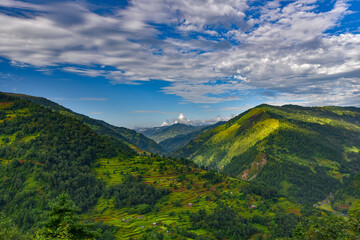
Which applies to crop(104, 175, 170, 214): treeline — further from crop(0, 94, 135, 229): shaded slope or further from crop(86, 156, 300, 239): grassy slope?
crop(0, 94, 135, 229): shaded slope

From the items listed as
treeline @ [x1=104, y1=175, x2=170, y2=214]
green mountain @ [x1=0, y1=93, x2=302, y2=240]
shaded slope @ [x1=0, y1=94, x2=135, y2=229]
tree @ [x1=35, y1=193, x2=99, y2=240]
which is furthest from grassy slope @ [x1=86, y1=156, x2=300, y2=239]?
tree @ [x1=35, y1=193, x2=99, y2=240]

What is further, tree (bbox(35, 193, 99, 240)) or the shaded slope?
the shaded slope

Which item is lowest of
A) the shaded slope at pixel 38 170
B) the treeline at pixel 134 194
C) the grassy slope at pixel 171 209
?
the grassy slope at pixel 171 209

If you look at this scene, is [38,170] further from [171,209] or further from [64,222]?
[64,222]

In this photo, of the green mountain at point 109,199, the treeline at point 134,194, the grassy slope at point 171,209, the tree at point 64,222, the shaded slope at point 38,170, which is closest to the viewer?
the tree at point 64,222

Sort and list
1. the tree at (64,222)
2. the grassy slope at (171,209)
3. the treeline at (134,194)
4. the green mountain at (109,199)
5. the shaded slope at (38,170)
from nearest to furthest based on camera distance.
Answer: the tree at (64,222) < the green mountain at (109,199) < the shaded slope at (38,170) < the grassy slope at (171,209) < the treeline at (134,194)

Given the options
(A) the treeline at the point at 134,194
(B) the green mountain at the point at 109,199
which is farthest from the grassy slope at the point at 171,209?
(A) the treeline at the point at 134,194

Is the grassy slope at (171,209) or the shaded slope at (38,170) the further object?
the grassy slope at (171,209)

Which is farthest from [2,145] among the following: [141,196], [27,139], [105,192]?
[141,196]

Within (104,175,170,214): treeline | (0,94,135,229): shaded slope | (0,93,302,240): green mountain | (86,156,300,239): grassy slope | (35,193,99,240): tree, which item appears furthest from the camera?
(104,175,170,214): treeline

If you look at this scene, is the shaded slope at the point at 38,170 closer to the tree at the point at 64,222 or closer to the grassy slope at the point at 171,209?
the grassy slope at the point at 171,209

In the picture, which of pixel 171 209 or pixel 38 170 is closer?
pixel 38 170

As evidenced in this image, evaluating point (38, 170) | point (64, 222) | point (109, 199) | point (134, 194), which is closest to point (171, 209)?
point (134, 194)
